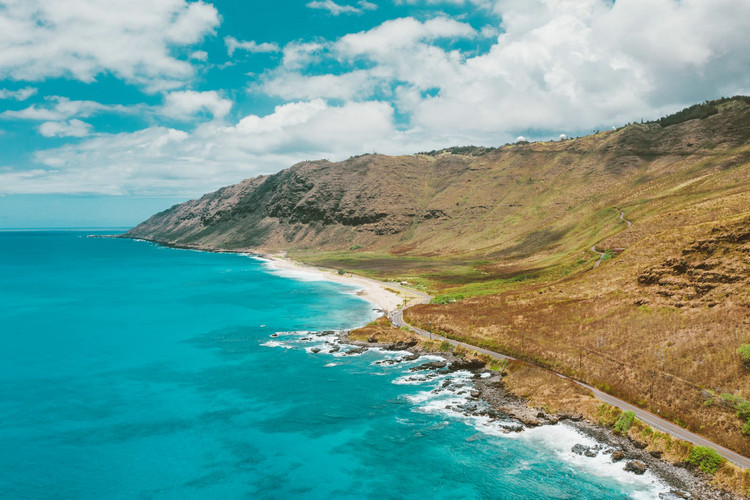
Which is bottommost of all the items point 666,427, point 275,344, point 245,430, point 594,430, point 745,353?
point 245,430

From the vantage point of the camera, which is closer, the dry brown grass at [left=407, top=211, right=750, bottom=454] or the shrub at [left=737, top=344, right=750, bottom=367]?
the shrub at [left=737, top=344, right=750, bottom=367]

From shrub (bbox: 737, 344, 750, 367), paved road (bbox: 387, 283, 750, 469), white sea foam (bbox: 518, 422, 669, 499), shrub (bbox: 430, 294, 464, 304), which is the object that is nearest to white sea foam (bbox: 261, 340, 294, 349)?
shrub (bbox: 430, 294, 464, 304)

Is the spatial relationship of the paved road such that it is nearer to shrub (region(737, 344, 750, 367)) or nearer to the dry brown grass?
the dry brown grass

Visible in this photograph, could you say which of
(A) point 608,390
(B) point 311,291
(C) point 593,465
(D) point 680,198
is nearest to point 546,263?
(D) point 680,198

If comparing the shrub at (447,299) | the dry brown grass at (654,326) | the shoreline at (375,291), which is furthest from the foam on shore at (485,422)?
the shoreline at (375,291)

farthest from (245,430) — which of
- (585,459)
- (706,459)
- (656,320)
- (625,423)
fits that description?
(656,320)

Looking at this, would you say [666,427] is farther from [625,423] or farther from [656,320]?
[656,320]
